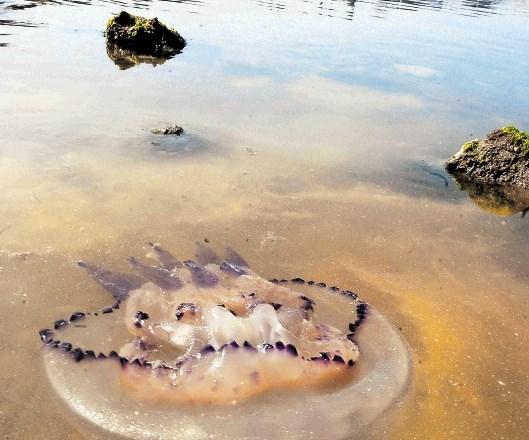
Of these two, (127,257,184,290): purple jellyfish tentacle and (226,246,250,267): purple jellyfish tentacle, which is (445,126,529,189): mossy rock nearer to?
(226,246,250,267): purple jellyfish tentacle

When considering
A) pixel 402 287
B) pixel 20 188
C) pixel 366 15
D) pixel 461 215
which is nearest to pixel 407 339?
pixel 402 287

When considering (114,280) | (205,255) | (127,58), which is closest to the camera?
(114,280)

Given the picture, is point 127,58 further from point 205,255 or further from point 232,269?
point 232,269

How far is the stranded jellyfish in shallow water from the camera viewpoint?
3055mm

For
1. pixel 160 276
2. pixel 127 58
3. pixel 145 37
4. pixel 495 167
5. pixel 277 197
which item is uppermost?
pixel 145 37

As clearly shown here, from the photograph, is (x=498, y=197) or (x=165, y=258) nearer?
(x=165, y=258)

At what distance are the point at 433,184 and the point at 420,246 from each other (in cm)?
182

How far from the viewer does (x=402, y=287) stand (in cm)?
459

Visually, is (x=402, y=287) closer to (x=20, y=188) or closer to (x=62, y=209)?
(x=62, y=209)

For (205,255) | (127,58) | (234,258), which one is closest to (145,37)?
(127,58)

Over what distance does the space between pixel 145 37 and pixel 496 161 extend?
9.38 meters

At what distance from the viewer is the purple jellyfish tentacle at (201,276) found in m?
4.28

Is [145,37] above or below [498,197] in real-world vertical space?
above

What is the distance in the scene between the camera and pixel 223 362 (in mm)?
3291
